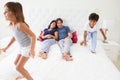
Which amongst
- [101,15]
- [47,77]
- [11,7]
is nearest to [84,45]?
[101,15]

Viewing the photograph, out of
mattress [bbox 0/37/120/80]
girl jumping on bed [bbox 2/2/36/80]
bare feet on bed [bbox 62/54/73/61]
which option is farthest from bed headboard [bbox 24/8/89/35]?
girl jumping on bed [bbox 2/2/36/80]

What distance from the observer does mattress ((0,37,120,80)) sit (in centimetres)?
187

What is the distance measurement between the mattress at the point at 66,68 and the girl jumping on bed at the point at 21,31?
0.18 meters

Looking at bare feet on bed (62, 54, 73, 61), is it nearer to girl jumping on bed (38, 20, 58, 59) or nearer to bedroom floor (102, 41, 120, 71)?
girl jumping on bed (38, 20, 58, 59)

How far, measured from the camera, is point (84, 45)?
2916 mm

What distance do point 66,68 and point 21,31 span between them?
74 cm

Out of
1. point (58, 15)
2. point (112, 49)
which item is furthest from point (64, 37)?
point (112, 49)

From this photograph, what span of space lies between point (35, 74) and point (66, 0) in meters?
1.98

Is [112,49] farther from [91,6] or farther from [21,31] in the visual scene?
[21,31]

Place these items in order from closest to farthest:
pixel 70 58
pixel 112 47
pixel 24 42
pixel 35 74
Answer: pixel 24 42 < pixel 35 74 < pixel 70 58 < pixel 112 47

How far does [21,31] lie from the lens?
1.70 metres

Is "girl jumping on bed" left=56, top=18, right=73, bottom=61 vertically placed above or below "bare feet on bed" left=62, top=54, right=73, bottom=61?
above

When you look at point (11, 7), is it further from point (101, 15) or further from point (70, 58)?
point (101, 15)

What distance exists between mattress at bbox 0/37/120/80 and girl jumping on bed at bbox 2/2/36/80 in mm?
183
